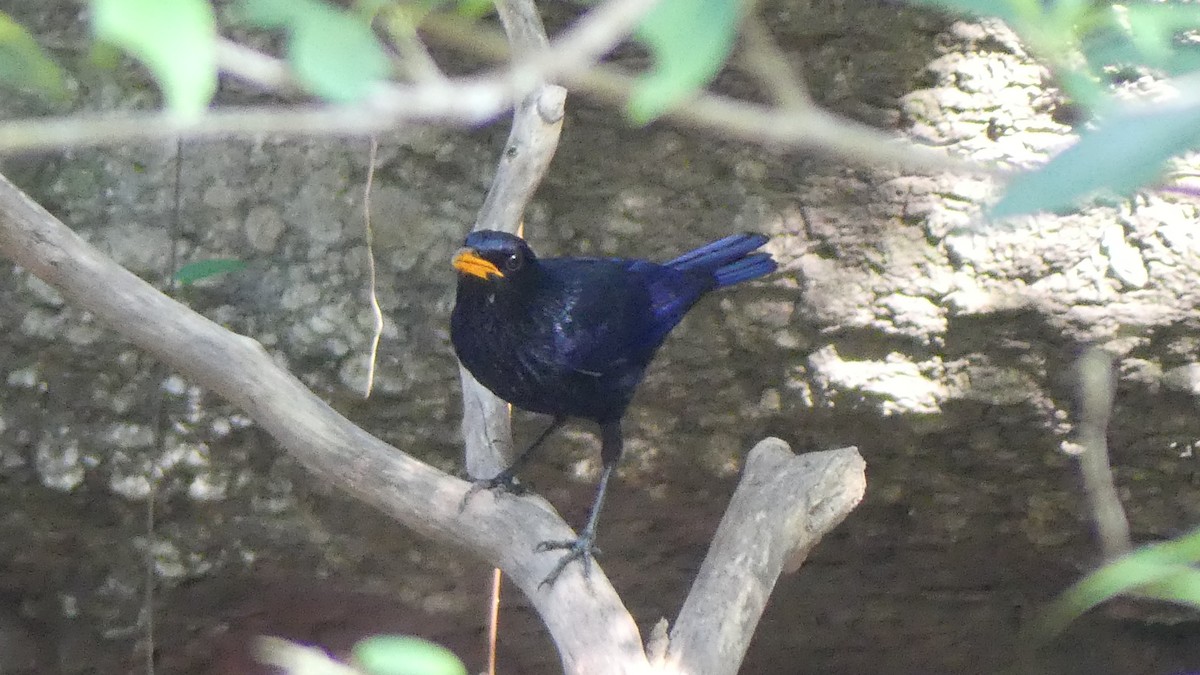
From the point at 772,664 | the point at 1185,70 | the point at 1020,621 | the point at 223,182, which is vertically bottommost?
the point at 772,664

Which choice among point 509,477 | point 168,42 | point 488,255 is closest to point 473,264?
point 488,255

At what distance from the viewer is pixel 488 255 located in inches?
104

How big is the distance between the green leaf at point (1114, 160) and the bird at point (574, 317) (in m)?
2.09

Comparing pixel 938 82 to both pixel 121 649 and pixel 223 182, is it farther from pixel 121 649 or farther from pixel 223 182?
pixel 121 649

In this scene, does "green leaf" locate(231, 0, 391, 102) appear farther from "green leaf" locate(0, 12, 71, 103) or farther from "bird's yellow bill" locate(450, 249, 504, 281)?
"bird's yellow bill" locate(450, 249, 504, 281)

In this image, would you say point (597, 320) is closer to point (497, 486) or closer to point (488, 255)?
point (488, 255)

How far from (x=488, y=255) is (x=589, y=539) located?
716 millimetres

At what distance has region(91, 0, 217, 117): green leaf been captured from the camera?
1.55 ft

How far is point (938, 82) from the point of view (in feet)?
10.2

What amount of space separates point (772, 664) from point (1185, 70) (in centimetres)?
342

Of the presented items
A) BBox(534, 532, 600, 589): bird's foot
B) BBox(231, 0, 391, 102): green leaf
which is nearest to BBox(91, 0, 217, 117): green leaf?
BBox(231, 0, 391, 102): green leaf

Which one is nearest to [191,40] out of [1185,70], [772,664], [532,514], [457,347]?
[1185,70]

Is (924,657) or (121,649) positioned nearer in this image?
(121,649)

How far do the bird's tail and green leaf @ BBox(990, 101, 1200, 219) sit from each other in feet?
8.01
